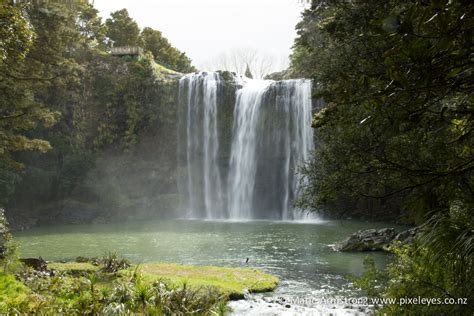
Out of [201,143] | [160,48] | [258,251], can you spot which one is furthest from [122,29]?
[258,251]

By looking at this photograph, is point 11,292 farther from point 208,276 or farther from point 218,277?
point 218,277

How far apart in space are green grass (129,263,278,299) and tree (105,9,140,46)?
4160 cm

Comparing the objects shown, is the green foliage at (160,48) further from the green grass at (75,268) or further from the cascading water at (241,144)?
the green grass at (75,268)

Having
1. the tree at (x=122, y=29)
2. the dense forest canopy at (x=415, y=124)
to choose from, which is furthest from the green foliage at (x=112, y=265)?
the tree at (x=122, y=29)

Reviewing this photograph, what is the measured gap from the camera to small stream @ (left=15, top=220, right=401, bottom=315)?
10.9 m

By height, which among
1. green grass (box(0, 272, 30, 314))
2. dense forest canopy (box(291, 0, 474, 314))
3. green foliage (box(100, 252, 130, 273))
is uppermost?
dense forest canopy (box(291, 0, 474, 314))

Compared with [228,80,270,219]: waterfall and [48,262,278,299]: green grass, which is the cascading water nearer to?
[228,80,270,219]: waterfall

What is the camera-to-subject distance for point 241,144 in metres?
39.3

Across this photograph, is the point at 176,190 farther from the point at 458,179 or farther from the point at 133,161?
the point at 458,179

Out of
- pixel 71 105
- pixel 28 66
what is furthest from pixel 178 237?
pixel 71 105

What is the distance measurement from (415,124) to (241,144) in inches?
1404

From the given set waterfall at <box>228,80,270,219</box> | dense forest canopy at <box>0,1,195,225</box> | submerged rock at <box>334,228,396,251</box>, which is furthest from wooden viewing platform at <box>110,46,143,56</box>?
submerged rock at <box>334,228,396,251</box>

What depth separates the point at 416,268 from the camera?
6309mm

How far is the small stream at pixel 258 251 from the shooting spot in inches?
431
